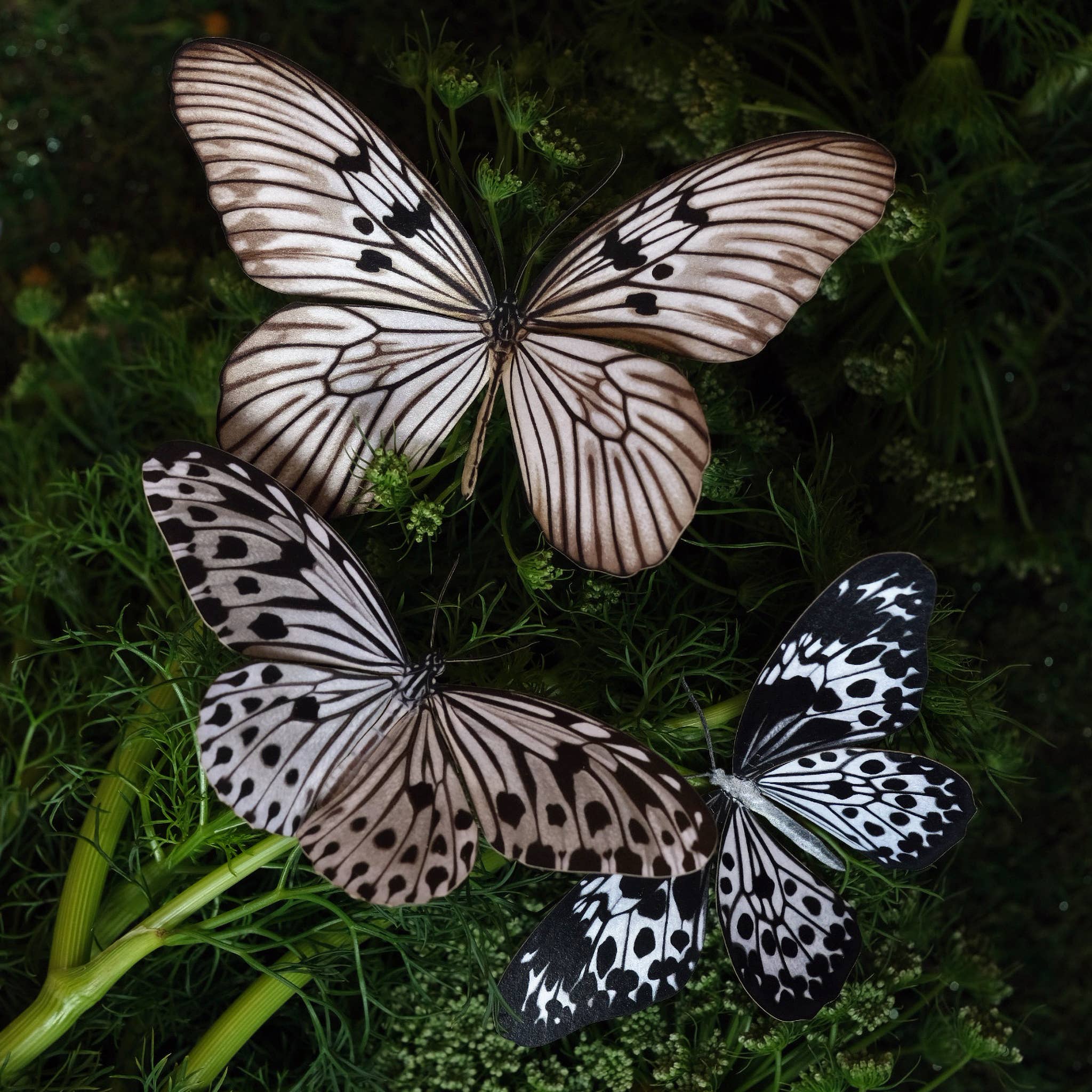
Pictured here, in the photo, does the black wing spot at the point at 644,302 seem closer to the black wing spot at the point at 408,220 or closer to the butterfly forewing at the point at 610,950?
the black wing spot at the point at 408,220

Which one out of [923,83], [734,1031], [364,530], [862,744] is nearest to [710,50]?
[923,83]

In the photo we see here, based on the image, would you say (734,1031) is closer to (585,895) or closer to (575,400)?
(585,895)

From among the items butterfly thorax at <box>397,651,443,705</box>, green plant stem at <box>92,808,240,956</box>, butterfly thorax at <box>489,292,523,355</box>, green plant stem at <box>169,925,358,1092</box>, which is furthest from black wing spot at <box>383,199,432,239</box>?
green plant stem at <box>169,925,358,1092</box>

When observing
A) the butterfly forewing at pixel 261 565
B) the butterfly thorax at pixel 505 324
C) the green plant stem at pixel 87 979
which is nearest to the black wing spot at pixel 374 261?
the butterfly thorax at pixel 505 324

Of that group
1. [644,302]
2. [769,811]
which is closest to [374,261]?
[644,302]

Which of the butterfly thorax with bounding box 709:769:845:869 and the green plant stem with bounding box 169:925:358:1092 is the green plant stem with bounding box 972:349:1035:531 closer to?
the butterfly thorax with bounding box 709:769:845:869

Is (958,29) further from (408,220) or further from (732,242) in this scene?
(408,220)
